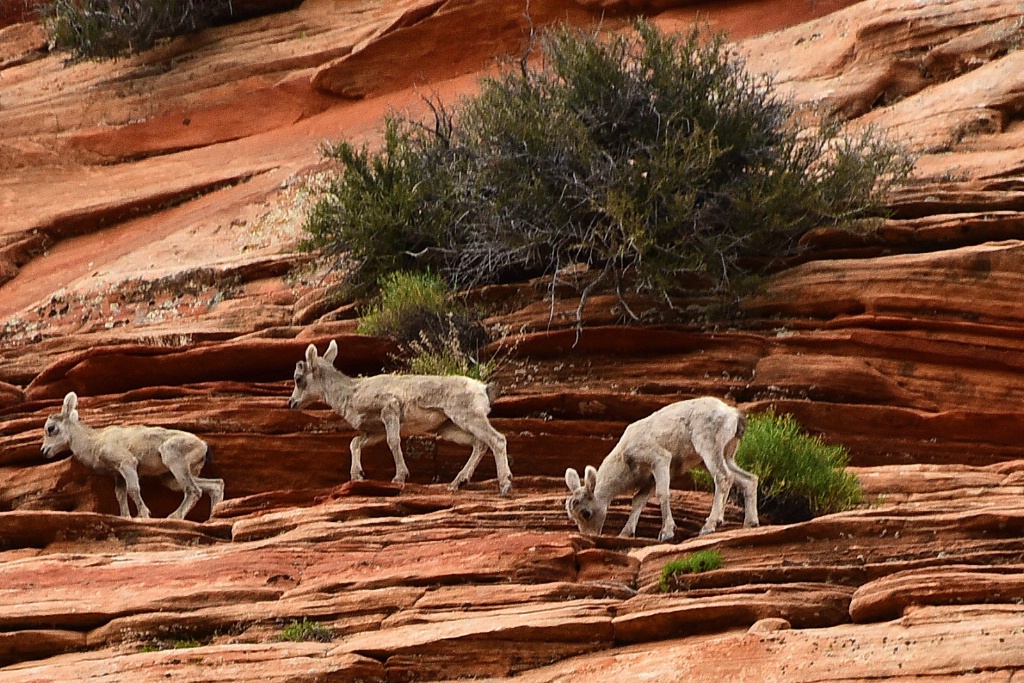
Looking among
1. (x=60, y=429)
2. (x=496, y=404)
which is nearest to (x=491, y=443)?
(x=496, y=404)

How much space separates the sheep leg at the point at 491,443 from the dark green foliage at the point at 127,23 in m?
18.5

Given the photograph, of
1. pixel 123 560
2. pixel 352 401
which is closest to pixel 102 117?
pixel 352 401

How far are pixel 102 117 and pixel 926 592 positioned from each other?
73.6 ft

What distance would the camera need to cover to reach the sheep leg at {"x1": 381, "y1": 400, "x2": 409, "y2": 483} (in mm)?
15083

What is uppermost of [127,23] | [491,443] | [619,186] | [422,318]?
[127,23]

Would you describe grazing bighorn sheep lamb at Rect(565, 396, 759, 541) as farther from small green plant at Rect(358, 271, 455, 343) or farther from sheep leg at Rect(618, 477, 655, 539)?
small green plant at Rect(358, 271, 455, 343)

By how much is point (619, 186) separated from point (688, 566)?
7.05 metres

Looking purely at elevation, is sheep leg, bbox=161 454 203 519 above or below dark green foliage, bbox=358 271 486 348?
below

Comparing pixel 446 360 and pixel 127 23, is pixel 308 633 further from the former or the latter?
pixel 127 23

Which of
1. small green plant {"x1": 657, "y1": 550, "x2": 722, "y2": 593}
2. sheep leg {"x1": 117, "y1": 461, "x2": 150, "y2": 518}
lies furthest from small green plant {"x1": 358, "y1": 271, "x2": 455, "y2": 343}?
small green plant {"x1": 657, "y1": 550, "x2": 722, "y2": 593}

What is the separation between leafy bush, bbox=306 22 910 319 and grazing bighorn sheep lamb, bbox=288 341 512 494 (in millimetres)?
3317

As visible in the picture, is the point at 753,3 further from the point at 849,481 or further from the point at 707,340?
the point at 849,481

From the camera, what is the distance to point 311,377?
1583 centimetres

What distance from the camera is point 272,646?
11305 mm
